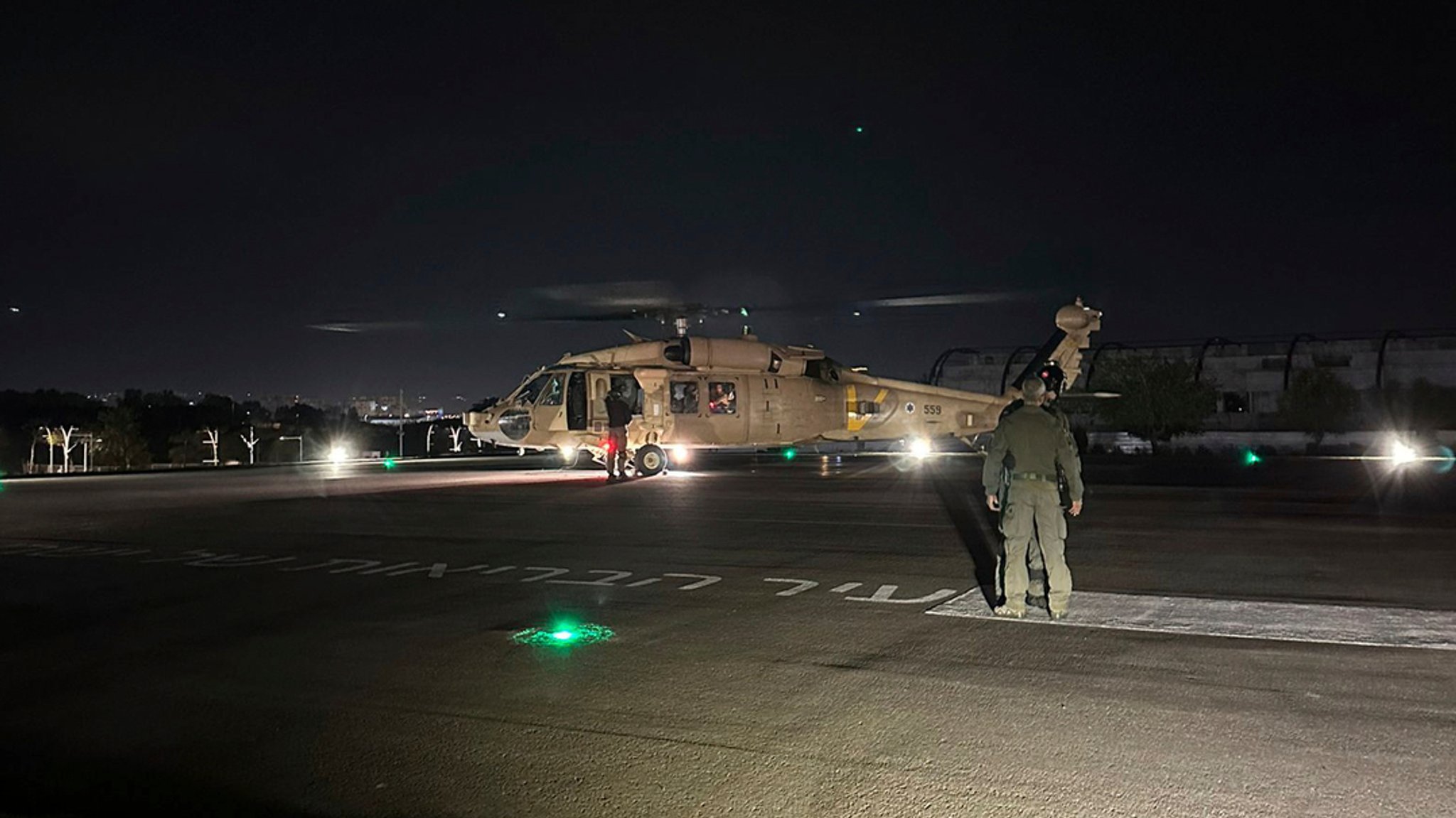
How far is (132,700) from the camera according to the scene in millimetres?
6109

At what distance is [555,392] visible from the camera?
2686 cm

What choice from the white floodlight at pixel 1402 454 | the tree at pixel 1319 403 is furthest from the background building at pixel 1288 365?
the white floodlight at pixel 1402 454

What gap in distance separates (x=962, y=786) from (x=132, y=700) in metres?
4.72

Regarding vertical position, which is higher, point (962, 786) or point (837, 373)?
point (837, 373)

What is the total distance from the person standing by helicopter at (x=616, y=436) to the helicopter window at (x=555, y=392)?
178 cm

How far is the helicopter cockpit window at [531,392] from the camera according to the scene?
26.9 metres

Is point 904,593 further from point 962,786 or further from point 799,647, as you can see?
point 962,786

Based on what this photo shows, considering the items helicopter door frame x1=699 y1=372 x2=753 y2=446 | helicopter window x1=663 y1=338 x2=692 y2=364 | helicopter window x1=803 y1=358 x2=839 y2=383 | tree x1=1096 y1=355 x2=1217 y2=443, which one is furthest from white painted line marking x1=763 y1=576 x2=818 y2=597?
tree x1=1096 y1=355 x2=1217 y2=443

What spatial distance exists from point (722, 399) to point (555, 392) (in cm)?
453

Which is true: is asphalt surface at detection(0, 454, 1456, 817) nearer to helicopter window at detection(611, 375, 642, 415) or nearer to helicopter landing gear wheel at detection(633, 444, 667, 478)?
helicopter landing gear wheel at detection(633, 444, 667, 478)

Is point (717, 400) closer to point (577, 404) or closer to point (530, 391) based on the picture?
point (577, 404)

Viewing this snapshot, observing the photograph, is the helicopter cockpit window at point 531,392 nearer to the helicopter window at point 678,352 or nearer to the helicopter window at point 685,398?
the helicopter window at point 678,352

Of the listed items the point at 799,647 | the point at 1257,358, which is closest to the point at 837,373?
the point at 799,647

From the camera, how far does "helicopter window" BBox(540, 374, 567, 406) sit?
2677 cm
